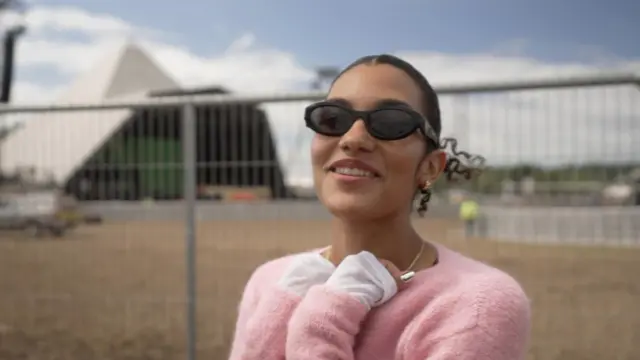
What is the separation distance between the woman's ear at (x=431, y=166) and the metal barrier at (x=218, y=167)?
1720mm

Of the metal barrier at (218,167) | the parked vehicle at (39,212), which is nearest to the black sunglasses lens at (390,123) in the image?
the metal barrier at (218,167)

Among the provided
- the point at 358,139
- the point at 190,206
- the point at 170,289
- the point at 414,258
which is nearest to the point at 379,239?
the point at 414,258

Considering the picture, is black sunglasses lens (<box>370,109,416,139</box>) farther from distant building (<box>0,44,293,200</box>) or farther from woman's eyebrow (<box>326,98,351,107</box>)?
distant building (<box>0,44,293,200</box>)

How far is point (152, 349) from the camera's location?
16.8 ft

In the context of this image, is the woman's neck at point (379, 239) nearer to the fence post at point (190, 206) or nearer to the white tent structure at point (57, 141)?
the fence post at point (190, 206)

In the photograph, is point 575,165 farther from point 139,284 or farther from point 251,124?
point 139,284

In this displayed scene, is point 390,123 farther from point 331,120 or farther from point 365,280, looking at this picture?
point 365,280

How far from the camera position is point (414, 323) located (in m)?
1.31

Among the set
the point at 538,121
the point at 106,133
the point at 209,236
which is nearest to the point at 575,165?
the point at 538,121

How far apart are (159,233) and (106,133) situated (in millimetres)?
766

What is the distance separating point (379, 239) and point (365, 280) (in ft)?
0.38

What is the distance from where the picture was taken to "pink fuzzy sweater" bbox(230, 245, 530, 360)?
4.16 ft

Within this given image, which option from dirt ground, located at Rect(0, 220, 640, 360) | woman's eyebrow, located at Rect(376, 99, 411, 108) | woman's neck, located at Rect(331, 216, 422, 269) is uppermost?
woman's eyebrow, located at Rect(376, 99, 411, 108)

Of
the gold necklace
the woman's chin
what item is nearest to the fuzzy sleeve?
the gold necklace
